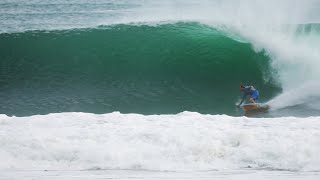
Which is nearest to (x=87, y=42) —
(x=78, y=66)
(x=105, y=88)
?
(x=78, y=66)

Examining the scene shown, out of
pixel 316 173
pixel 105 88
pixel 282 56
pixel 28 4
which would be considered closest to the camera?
pixel 316 173

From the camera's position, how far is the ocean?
7.46 meters

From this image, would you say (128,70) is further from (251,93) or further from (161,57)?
(251,93)

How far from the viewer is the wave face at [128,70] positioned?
1417 cm

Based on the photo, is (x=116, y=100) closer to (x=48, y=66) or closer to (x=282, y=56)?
(x=48, y=66)

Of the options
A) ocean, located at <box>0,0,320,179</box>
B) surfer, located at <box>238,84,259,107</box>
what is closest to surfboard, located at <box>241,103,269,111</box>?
surfer, located at <box>238,84,259,107</box>

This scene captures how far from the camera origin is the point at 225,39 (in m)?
18.1

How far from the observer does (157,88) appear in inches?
595

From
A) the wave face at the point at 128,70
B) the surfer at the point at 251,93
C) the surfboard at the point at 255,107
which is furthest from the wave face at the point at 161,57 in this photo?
the surfer at the point at 251,93

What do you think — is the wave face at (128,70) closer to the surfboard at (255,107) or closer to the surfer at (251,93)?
the surfboard at (255,107)

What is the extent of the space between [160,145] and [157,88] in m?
7.37

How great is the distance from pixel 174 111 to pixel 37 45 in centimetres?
763

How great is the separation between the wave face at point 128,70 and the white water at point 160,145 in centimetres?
502

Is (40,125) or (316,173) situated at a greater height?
(40,125)
